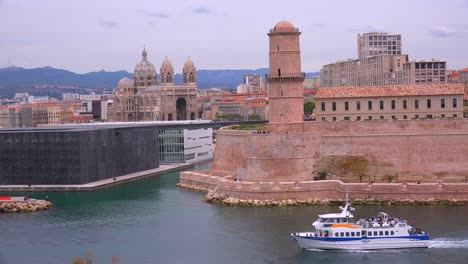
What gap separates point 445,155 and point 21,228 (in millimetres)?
23489

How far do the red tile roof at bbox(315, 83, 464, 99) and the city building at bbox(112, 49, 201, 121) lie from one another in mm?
66396

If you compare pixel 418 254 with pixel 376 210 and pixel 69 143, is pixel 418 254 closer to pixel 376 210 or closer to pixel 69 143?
pixel 376 210

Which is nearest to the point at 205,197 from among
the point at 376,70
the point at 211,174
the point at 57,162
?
the point at 211,174

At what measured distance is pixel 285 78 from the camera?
4694 centimetres

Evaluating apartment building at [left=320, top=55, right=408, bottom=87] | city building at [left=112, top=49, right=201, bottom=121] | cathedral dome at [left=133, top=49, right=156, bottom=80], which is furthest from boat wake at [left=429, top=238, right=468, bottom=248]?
cathedral dome at [left=133, top=49, right=156, bottom=80]

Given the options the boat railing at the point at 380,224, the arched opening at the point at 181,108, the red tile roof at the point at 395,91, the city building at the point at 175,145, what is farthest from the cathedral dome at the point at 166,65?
the boat railing at the point at 380,224

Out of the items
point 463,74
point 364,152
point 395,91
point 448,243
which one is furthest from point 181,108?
point 448,243

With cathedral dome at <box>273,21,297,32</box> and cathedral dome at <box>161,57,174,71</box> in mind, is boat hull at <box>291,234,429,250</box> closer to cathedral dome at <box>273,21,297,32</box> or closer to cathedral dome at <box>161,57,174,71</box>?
cathedral dome at <box>273,21,297,32</box>

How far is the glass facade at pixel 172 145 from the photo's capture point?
74312mm

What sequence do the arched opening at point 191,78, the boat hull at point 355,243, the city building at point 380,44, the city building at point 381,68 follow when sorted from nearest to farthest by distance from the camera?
the boat hull at point 355,243, the city building at point 381,68, the arched opening at point 191,78, the city building at point 380,44

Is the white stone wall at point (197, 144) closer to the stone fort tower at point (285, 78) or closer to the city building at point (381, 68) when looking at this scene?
the city building at point (381, 68)

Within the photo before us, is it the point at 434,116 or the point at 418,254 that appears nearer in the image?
the point at 418,254

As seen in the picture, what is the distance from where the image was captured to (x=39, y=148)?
5522 cm

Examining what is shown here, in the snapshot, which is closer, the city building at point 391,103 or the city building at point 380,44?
the city building at point 391,103
